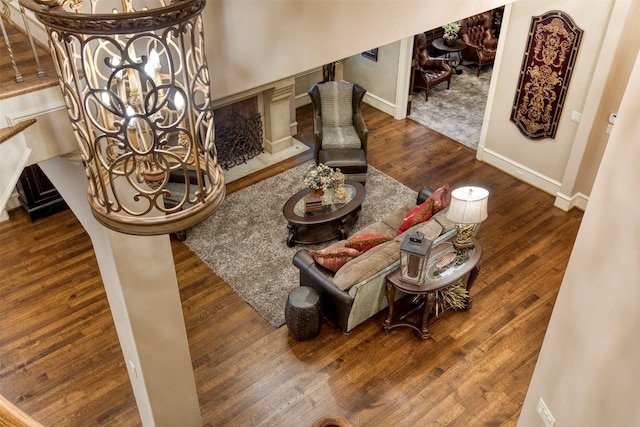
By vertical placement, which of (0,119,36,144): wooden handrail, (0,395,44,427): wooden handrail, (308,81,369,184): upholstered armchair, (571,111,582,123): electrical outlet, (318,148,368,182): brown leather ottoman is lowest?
(318,148,368,182): brown leather ottoman

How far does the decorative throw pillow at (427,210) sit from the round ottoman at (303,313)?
1.24 meters

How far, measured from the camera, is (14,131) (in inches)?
104

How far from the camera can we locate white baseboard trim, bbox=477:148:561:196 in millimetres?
7879

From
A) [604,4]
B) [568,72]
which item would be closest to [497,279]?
[568,72]

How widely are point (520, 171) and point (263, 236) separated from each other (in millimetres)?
3683

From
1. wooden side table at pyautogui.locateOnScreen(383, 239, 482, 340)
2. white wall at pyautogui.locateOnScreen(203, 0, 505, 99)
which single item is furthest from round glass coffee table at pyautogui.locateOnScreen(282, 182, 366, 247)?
white wall at pyautogui.locateOnScreen(203, 0, 505, 99)

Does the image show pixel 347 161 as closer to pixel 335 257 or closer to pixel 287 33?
pixel 335 257

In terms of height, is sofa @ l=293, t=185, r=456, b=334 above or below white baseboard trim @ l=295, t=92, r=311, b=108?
above

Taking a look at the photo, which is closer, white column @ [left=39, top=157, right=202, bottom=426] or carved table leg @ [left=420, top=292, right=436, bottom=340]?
white column @ [left=39, top=157, right=202, bottom=426]

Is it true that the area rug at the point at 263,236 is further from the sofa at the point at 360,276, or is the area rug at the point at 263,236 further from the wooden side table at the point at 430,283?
the wooden side table at the point at 430,283

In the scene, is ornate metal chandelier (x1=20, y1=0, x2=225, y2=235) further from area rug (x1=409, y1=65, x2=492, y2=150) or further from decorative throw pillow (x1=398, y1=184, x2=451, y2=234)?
area rug (x1=409, y1=65, x2=492, y2=150)

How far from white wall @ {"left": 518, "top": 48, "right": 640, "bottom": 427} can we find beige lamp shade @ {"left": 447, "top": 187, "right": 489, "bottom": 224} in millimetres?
2454

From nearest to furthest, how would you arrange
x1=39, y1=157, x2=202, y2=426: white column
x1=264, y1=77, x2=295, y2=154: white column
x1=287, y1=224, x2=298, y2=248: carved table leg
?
x1=39, y1=157, x2=202, y2=426: white column, x1=287, y1=224, x2=298, y2=248: carved table leg, x1=264, y1=77, x2=295, y2=154: white column

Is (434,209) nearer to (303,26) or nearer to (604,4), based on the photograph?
(604,4)
